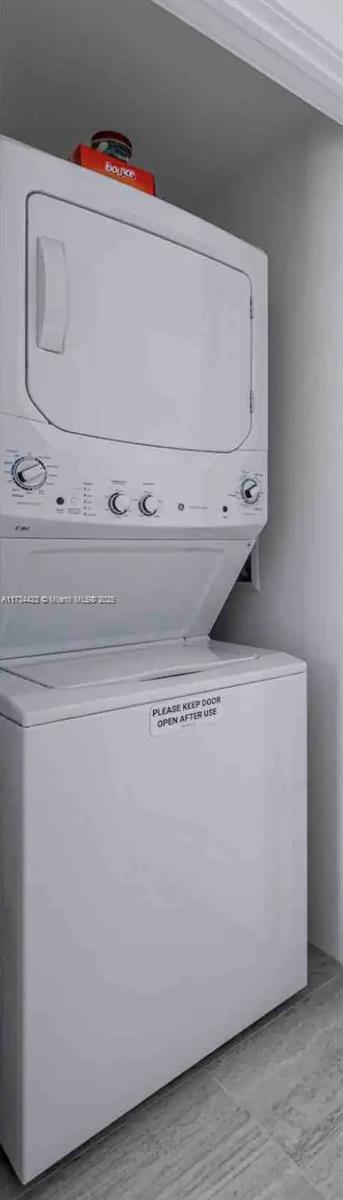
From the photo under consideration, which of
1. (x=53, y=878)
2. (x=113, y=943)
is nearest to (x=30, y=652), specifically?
(x=53, y=878)

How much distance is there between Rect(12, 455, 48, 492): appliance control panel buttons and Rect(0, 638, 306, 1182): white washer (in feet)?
1.20

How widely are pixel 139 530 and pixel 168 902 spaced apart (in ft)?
2.48

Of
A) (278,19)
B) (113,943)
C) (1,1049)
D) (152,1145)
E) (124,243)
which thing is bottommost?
(152,1145)

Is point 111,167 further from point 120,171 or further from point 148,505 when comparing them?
point 148,505

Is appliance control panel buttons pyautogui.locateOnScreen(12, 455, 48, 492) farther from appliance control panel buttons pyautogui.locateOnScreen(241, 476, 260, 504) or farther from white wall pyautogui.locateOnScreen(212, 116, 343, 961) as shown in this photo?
white wall pyautogui.locateOnScreen(212, 116, 343, 961)

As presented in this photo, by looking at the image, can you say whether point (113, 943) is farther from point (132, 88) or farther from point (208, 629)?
point (132, 88)

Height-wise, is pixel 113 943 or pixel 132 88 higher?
pixel 132 88

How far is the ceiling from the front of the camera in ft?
4.96

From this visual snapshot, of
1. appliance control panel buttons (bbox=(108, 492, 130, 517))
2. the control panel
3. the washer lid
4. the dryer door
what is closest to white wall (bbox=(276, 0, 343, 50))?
the dryer door

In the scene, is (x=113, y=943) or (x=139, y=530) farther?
(x=139, y=530)

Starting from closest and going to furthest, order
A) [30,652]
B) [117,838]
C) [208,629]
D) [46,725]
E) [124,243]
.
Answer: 1. [46,725]
2. [117,838]
3. [124,243]
4. [30,652]
5. [208,629]

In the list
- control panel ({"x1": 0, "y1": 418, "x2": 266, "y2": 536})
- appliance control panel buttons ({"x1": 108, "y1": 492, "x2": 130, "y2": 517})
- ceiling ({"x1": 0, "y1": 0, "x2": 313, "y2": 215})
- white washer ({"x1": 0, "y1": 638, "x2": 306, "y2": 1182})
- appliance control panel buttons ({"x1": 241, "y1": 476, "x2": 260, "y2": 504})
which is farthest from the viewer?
appliance control panel buttons ({"x1": 241, "y1": 476, "x2": 260, "y2": 504})

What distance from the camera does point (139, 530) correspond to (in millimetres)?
1490

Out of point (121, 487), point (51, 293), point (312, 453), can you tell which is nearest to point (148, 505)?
point (121, 487)
